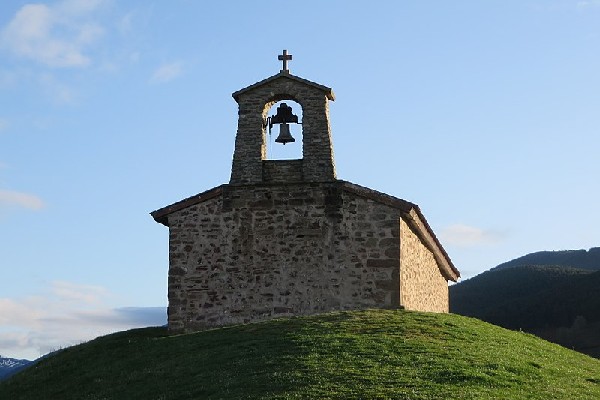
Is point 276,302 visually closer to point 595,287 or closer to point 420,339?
point 420,339

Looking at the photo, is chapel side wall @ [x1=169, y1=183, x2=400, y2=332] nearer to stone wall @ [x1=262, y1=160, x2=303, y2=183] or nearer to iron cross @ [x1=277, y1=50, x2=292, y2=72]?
stone wall @ [x1=262, y1=160, x2=303, y2=183]

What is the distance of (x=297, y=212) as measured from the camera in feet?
84.3

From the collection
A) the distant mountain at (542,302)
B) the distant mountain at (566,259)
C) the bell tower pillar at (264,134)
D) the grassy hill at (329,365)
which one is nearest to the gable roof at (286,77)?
the bell tower pillar at (264,134)

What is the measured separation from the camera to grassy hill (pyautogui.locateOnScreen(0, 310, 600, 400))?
55.2ft

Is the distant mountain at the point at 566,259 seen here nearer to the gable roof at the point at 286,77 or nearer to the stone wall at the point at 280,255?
the gable roof at the point at 286,77

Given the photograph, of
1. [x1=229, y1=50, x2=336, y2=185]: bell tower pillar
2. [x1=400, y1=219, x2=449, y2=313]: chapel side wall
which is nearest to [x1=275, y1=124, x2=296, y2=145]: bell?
[x1=229, y1=50, x2=336, y2=185]: bell tower pillar

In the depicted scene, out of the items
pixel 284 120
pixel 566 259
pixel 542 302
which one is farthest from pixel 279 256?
pixel 566 259

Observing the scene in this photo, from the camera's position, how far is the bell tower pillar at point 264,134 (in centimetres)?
2622

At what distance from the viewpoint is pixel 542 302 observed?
75.1 m

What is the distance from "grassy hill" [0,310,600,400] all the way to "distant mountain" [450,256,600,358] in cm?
4386

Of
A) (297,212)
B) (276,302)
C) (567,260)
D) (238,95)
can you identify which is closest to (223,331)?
(276,302)

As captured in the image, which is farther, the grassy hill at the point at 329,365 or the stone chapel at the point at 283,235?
the stone chapel at the point at 283,235

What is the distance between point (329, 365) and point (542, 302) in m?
60.4

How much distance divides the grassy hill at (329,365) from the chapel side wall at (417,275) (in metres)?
1.86
